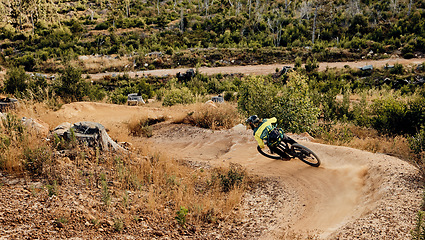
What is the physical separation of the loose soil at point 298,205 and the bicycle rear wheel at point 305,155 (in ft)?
0.62

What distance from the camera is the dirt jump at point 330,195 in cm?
467

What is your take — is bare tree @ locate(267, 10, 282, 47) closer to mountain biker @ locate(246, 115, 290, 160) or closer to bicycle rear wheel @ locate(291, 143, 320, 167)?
bicycle rear wheel @ locate(291, 143, 320, 167)

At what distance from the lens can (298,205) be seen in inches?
233

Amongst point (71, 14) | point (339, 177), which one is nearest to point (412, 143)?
point (339, 177)

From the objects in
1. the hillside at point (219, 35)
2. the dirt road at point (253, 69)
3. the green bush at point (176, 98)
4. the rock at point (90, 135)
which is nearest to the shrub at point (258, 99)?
the rock at point (90, 135)

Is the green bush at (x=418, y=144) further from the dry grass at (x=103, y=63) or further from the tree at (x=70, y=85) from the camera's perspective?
the dry grass at (x=103, y=63)

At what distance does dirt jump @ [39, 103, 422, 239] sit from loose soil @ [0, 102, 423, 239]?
0.01 m

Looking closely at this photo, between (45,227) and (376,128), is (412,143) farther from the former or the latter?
(45,227)

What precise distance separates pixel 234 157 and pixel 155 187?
11.0 feet

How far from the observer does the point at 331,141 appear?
9.76 metres

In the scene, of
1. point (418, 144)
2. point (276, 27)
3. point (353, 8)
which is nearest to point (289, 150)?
point (418, 144)

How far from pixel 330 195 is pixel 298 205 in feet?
2.57

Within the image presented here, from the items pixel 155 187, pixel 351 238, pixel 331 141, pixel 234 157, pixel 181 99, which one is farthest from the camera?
pixel 181 99

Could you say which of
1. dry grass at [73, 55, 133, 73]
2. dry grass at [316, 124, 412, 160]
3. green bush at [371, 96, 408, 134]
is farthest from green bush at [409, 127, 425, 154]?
dry grass at [73, 55, 133, 73]
